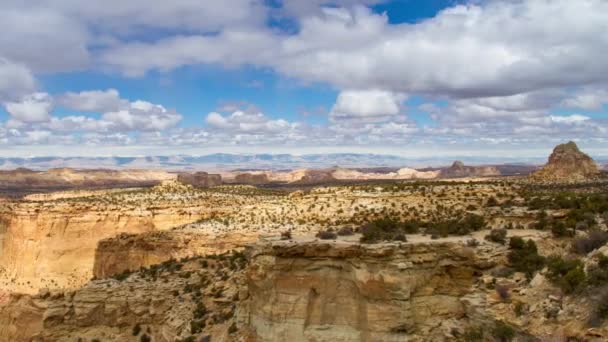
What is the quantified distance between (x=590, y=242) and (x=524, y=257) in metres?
1.56

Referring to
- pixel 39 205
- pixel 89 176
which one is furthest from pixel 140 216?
pixel 89 176

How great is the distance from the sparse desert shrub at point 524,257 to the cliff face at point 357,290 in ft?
3.10

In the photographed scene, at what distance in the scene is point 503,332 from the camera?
11352 mm

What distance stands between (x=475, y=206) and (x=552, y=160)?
84.2 ft

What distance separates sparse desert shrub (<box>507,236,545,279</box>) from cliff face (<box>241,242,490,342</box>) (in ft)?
3.10

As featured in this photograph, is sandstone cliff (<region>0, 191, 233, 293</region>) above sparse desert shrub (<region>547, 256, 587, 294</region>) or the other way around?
the other way around

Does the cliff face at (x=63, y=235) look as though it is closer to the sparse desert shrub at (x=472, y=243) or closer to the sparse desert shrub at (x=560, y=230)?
the sparse desert shrub at (x=472, y=243)

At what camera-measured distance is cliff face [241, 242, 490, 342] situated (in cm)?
1431

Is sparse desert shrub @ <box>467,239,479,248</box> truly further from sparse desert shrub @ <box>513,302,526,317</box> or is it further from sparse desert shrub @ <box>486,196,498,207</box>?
sparse desert shrub @ <box>486,196,498,207</box>

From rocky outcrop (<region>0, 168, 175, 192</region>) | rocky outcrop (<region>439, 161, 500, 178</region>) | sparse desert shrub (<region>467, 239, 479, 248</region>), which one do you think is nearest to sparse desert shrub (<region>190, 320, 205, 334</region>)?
sparse desert shrub (<region>467, 239, 479, 248</region>)

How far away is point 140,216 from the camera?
43.0 m

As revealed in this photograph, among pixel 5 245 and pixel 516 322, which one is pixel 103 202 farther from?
pixel 516 322

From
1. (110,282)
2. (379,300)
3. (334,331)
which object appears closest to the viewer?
(379,300)

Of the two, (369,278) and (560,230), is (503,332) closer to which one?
(369,278)
